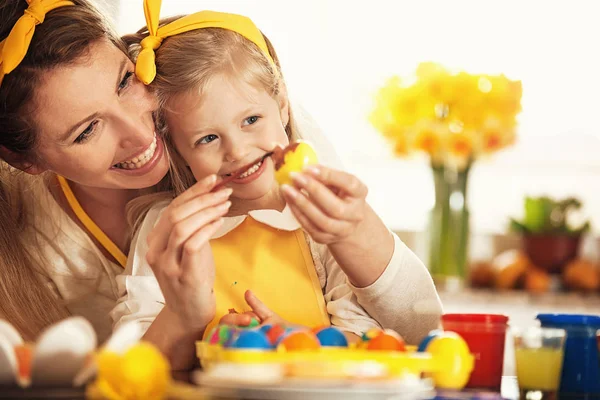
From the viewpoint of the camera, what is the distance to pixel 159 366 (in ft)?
2.46

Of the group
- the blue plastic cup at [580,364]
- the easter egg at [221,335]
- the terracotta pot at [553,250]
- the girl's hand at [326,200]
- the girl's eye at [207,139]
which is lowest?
the terracotta pot at [553,250]

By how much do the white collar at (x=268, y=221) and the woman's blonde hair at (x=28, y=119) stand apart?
38cm

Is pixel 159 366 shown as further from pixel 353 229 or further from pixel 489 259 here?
pixel 489 259

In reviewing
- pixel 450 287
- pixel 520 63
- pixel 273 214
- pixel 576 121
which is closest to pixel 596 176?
pixel 576 121

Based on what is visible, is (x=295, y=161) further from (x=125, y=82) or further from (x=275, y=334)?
(x=125, y=82)

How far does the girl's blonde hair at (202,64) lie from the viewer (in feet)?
4.79

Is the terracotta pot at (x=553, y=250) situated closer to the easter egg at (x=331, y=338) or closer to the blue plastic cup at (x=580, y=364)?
the blue plastic cup at (x=580, y=364)

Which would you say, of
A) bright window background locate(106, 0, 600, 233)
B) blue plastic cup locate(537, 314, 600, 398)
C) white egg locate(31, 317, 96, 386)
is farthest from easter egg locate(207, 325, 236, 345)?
bright window background locate(106, 0, 600, 233)

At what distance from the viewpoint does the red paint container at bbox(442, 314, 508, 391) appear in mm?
1018

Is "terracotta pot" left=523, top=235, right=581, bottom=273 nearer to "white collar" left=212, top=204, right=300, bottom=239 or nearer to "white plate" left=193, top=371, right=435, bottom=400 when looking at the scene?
"white collar" left=212, top=204, right=300, bottom=239

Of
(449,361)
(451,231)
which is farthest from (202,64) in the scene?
(451,231)

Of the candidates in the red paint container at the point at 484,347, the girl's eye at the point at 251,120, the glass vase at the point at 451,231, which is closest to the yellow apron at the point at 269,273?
the girl's eye at the point at 251,120

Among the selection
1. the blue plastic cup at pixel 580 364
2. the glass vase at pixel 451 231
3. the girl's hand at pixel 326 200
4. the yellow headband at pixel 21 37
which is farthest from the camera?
the glass vase at pixel 451 231

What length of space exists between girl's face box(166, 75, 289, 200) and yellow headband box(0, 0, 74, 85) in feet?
0.90
